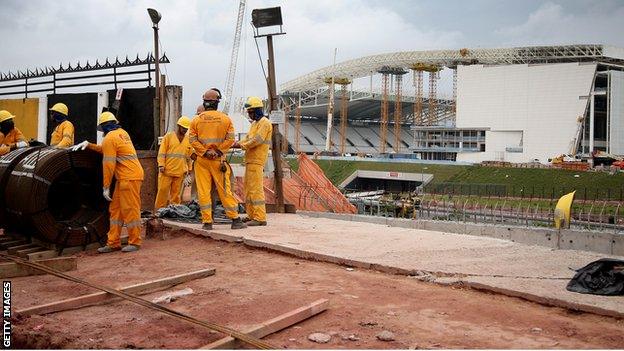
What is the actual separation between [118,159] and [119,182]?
292 mm

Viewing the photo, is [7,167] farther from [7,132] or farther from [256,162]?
[256,162]

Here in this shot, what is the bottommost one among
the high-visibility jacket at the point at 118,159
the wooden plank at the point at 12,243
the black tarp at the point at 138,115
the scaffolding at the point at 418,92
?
the wooden plank at the point at 12,243

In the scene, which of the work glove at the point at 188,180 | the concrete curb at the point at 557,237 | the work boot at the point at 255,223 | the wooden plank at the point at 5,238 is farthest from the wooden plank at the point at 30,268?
the concrete curb at the point at 557,237

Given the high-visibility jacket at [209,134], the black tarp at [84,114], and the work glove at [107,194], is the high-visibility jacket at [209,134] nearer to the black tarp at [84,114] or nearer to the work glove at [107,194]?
the work glove at [107,194]

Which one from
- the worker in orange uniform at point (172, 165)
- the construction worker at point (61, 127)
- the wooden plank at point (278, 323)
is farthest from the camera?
the worker in orange uniform at point (172, 165)

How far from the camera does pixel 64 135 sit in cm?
860

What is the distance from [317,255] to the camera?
20.0ft

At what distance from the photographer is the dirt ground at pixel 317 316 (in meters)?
3.53

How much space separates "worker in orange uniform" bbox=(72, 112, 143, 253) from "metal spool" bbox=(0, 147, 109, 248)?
0.29 m

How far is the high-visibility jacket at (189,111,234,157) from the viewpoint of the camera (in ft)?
25.7

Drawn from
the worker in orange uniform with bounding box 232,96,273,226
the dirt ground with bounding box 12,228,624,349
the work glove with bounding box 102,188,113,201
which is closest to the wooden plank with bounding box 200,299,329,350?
the dirt ground with bounding box 12,228,624,349

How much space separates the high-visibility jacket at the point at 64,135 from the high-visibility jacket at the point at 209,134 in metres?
2.13

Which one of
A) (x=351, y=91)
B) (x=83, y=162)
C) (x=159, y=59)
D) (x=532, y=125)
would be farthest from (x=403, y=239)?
(x=351, y=91)

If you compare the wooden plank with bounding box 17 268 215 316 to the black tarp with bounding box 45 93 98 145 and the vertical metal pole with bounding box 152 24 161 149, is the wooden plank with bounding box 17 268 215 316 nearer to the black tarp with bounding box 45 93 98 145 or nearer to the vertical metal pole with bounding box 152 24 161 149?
the vertical metal pole with bounding box 152 24 161 149
